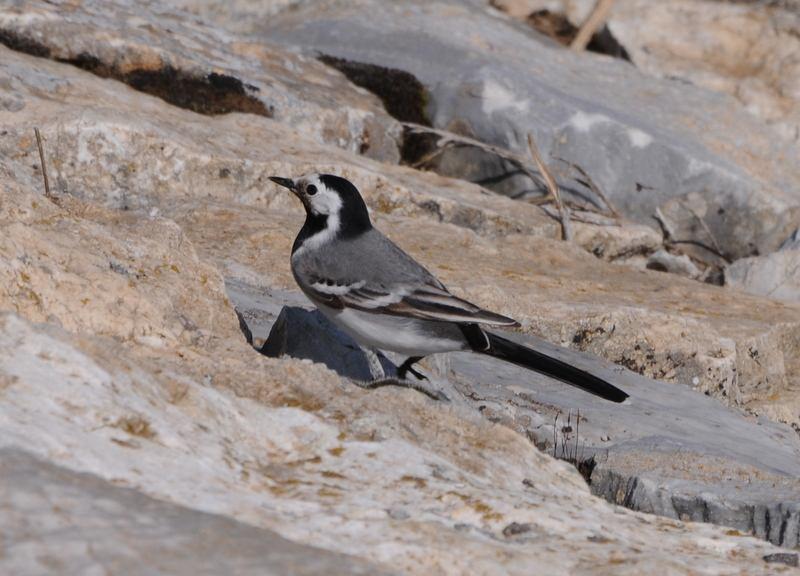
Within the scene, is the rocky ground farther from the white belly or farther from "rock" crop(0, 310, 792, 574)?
the white belly

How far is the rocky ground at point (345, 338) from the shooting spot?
151 inches

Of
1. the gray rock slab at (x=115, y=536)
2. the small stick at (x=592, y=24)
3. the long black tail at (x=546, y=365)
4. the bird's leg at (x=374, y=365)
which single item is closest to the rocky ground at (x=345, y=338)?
the gray rock slab at (x=115, y=536)

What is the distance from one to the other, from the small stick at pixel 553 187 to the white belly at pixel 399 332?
4.74 metres

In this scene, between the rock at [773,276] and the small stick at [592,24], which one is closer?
the rock at [773,276]

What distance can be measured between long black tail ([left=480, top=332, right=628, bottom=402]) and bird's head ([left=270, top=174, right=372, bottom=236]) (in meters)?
1.05

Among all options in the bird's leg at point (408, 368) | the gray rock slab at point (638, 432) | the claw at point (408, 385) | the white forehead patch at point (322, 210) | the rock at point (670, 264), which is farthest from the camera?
the rock at point (670, 264)

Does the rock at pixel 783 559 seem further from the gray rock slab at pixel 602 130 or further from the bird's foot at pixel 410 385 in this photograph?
the gray rock slab at pixel 602 130

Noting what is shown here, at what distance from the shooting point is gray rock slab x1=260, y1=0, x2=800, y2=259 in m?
12.6

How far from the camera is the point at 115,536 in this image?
323 cm

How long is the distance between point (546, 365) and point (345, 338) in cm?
134

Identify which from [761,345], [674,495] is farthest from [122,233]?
[761,345]

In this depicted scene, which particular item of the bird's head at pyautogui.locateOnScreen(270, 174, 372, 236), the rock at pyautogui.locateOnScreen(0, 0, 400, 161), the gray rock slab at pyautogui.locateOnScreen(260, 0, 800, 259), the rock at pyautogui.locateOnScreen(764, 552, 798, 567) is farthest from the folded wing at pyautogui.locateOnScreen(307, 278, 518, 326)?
the gray rock slab at pyautogui.locateOnScreen(260, 0, 800, 259)

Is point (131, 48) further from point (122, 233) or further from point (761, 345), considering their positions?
point (761, 345)

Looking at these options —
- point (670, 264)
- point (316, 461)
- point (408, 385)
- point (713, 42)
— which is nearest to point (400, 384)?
point (408, 385)
